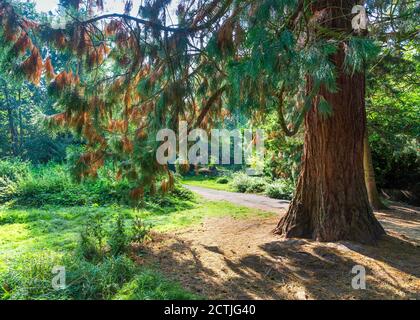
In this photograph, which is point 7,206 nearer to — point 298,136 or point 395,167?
point 298,136

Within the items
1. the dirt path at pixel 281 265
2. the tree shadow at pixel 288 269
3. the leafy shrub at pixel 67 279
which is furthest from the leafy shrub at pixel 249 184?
the leafy shrub at pixel 67 279

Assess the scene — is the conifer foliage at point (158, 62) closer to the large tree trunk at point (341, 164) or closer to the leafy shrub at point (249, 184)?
the large tree trunk at point (341, 164)

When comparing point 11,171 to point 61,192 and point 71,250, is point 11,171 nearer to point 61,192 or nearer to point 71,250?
point 61,192

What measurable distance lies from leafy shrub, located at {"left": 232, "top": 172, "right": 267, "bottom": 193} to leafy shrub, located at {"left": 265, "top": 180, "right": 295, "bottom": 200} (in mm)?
1060

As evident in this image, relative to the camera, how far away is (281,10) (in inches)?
103

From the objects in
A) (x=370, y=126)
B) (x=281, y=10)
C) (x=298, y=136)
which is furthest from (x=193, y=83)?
(x=370, y=126)

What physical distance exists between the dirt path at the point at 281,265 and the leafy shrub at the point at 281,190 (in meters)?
5.36

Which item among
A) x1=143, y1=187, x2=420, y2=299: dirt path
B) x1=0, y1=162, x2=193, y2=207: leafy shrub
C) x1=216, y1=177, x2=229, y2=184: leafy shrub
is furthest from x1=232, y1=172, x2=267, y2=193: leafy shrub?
x1=143, y1=187, x2=420, y2=299: dirt path

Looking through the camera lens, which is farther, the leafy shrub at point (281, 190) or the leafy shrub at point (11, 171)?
the leafy shrub at point (281, 190)

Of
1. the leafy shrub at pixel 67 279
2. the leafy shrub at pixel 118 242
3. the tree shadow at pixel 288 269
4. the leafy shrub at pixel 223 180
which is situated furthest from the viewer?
the leafy shrub at pixel 223 180

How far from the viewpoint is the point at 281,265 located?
12.2 feet

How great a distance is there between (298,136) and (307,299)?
663 cm

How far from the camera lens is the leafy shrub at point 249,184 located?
1246cm

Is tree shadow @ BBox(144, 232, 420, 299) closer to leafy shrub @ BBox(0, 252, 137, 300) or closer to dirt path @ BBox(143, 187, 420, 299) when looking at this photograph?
dirt path @ BBox(143, 187, 420, 299)
